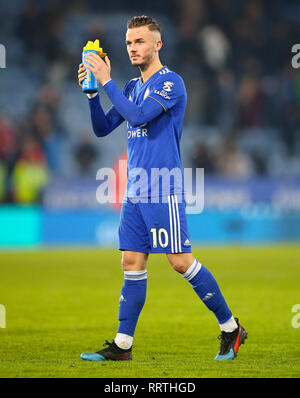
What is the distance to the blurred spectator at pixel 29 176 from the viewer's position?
631 inches

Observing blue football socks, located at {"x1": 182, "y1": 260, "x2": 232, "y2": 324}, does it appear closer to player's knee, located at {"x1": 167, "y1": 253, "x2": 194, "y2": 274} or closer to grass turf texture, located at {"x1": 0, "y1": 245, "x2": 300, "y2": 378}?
player's knee, located at {"x1": 167, "y1": 253, "x2": 194, "y2": 274}

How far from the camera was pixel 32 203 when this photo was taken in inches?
626

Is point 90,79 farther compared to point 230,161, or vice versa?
point 230,161

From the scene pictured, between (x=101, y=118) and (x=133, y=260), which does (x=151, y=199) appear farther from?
(x=101, y=118)

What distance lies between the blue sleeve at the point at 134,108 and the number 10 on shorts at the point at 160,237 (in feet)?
2.29

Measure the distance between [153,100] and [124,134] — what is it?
47.5 feet

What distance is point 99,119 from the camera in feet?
18.1

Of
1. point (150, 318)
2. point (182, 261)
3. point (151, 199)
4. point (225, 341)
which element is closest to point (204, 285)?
point (182, 261)

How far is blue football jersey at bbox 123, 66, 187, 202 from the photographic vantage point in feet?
17.3

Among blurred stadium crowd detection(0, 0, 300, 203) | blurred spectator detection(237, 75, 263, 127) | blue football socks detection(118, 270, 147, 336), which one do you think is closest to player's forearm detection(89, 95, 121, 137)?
blue football socks detection(118, 270, 147, 336)

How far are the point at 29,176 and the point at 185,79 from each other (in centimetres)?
494

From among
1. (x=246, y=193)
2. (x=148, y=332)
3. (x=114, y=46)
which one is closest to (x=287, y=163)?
(x=246, y=193)

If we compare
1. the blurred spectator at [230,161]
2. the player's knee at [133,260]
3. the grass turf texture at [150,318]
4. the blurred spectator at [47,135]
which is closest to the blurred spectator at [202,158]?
the blurred spectator at [230,161]
